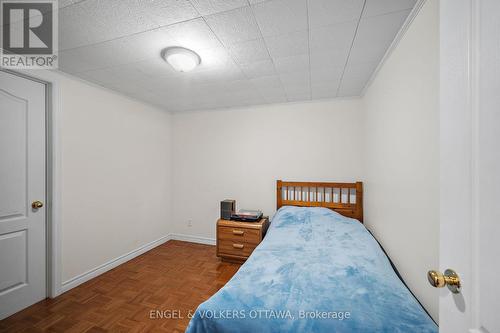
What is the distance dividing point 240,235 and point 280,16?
7.78 feet

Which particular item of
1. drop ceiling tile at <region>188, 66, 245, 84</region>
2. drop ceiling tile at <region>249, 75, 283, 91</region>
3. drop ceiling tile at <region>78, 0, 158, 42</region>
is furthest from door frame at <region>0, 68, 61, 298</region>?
drop ceiling tile at <region>249, 75, 283, 91</region>

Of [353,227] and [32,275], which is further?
[353,227]

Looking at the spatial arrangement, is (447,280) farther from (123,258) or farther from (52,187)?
(123,258)

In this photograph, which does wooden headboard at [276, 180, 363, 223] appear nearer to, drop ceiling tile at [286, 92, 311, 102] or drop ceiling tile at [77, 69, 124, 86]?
drop ceiling tile at [286, 92, 311, 102]

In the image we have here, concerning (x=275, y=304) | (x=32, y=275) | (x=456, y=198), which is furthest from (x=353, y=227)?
(x=32, y=275)

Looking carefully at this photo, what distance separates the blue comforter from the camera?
938 mm

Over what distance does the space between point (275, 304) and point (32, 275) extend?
7.63 feet

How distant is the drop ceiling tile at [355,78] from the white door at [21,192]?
3034mm

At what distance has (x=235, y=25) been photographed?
1316 millimetres

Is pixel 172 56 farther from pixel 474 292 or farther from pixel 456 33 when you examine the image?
pixel 474 292

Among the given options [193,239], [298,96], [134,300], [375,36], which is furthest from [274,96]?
[134,300]

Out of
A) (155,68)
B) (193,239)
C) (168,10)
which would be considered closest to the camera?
(168,10)

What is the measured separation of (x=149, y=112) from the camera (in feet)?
10.0

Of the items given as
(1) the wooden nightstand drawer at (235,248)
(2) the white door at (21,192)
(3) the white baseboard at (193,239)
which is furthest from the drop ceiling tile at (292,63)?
(3) the white baseboard at (193,239)
